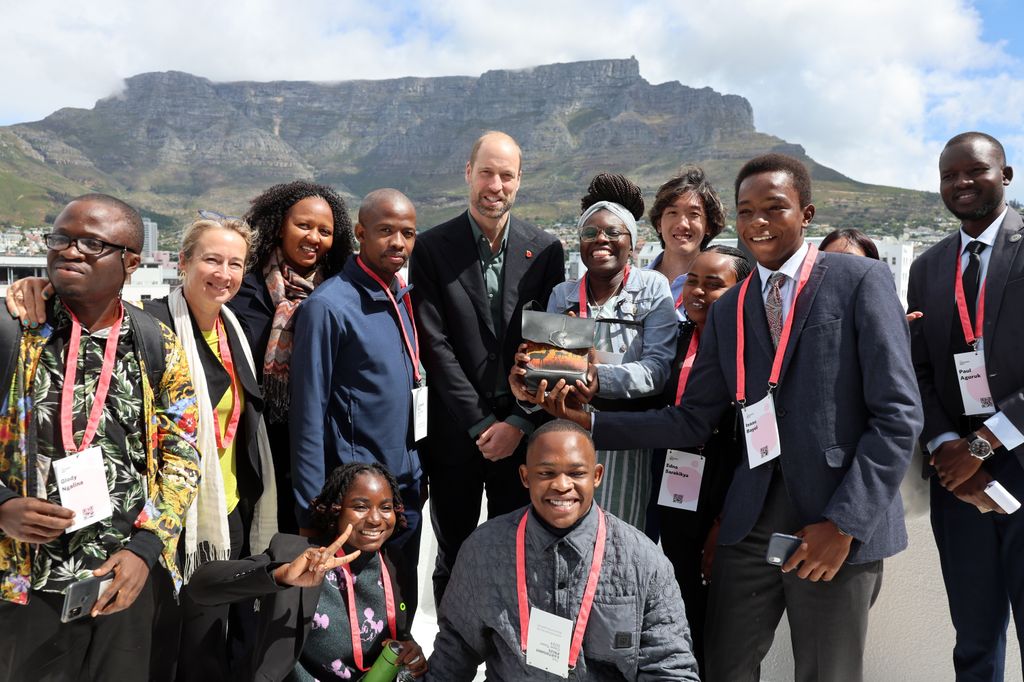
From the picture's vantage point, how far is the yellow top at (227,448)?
10.9ft

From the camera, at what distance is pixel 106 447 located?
2564 millimetres

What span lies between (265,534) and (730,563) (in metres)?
2.10

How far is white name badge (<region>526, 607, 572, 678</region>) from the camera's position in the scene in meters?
2.60

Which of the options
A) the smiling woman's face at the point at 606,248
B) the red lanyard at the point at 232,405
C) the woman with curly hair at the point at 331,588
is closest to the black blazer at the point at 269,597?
the woman with curly hair at the point at 331,588

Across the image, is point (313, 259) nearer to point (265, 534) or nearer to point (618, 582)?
point (265, 534)

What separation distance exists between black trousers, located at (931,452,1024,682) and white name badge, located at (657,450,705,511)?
112cm

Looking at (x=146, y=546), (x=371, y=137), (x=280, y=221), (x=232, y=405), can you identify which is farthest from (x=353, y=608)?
(x=371, y=137)

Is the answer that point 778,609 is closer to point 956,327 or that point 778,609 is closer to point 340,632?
point 956,327

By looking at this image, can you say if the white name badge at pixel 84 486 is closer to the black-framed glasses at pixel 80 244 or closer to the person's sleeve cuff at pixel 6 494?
the person's sleeve cuff at pixel 6 494

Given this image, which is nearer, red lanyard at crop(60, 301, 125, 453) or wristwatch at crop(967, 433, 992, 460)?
red lanyard at crop(60, 301, 125, 453)

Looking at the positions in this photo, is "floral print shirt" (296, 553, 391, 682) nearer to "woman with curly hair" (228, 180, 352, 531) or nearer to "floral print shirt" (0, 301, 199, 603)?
"floral print shirt" (0, 301, 199, 603)

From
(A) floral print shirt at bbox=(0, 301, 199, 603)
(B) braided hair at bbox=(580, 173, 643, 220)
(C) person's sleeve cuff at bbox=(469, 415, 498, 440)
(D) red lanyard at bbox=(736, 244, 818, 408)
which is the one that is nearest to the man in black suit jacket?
(C) person's sleeve cuff at bbox=(469, 415, 498, 440)

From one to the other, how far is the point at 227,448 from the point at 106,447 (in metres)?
0.80

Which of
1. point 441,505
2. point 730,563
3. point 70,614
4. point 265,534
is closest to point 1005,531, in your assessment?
point 730,563
